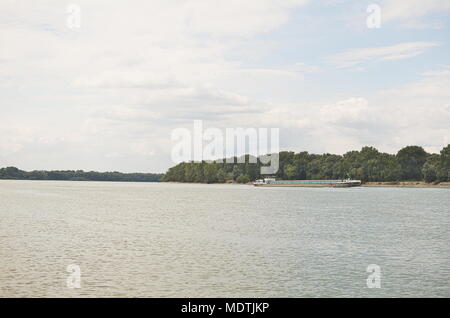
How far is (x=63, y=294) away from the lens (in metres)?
31.1

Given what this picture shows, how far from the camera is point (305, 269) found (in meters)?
39.3

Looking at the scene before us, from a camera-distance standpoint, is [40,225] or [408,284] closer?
[408,284]

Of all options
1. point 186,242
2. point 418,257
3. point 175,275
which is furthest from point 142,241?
point 418,257

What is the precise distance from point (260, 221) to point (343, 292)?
49522 mm

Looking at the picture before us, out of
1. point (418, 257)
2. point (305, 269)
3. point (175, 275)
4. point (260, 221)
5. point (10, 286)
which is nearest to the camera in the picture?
point (10, 286)

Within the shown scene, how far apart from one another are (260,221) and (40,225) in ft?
105

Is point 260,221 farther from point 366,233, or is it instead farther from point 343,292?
point 343,292
